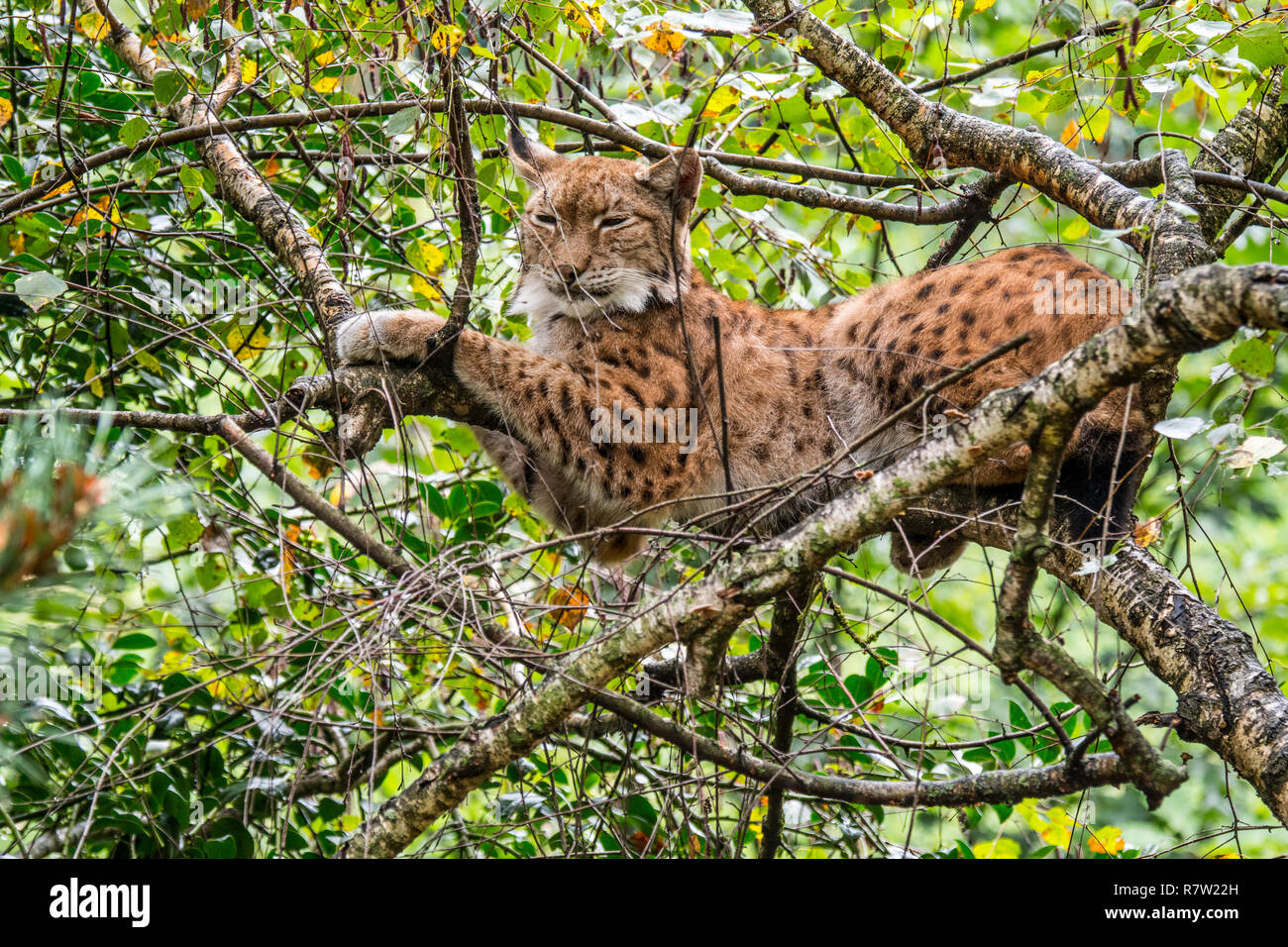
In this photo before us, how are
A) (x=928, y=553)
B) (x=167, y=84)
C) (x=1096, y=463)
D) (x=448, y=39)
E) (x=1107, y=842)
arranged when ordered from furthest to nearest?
(x=928, y=553), (x=1096, y=463), (x=1107, y=842), (x=167, y=84), (x=448, y=39)

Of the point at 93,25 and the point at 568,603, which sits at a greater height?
the point at 93,25

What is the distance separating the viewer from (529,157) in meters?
5.02

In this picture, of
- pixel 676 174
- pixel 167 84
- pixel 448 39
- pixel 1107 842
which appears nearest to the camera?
pixel 448 39

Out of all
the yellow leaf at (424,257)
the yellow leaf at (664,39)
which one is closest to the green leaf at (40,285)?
the yellow leaf at (424,257)

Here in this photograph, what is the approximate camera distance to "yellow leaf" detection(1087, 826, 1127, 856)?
4047 millimetres

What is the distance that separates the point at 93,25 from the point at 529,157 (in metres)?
1.85

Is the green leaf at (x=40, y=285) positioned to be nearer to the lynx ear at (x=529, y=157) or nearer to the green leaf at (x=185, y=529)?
the green leaf at (x=185, y=529)

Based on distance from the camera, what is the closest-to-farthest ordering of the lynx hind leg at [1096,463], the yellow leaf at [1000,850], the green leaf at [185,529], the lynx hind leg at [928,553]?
the green leaf at [185,529] < the lynx hind leg at [1096,463] < the yellow leaf at [1000,850] < the lynx hind leg at [928,553]

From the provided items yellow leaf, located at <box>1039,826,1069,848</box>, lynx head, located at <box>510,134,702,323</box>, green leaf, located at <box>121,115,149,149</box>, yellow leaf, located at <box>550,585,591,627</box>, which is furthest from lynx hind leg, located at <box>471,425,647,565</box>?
yellow leaf, located at <box>1039,826,1069,848</box>

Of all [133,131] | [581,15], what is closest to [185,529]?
[133,131]

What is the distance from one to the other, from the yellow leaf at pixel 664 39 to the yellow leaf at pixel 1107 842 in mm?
3396

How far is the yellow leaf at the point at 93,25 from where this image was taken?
14.7ft

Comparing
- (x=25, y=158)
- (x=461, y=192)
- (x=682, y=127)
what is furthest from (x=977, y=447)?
(x=25, y=158)

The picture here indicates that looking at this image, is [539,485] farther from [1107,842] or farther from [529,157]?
[1107,842]
